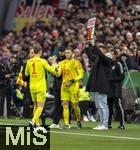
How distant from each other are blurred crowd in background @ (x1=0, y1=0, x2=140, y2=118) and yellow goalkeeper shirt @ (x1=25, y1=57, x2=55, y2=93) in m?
2.44

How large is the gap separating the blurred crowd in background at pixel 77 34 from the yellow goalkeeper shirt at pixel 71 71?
0.98 meters

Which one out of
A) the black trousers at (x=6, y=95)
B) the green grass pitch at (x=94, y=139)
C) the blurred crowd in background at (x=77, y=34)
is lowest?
the green grass pitch at (x=94, y=139)

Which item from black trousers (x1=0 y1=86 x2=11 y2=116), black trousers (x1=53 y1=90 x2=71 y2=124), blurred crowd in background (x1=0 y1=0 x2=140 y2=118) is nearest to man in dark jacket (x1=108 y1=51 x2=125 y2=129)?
blurred crowd in background (x1=0 y1=0 x2=140 y2=118)

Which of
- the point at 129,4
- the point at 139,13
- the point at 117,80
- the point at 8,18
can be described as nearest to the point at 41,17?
the point at 8,18

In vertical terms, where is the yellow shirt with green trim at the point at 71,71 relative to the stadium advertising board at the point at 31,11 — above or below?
below

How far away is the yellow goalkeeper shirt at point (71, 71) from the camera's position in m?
22.1

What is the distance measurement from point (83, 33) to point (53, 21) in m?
6.48

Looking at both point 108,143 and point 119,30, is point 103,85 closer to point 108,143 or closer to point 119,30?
point 108,143

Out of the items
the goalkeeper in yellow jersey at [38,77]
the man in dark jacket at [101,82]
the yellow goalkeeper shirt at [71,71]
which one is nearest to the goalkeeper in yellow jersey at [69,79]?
the yellow goalkeeper shirt at [71,71]

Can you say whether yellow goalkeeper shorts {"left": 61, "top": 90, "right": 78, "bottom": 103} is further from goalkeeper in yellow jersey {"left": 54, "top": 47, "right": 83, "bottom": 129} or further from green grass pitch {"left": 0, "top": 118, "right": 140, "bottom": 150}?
green grass pitch {"left": 0, "top": 118, "right": 140, "bottom": 150}

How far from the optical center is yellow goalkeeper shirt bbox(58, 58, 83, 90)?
22.1m

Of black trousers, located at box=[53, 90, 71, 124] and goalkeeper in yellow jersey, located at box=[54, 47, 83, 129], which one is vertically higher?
goalkeeper in yellow jersey, located at box=[54, 47, 83, 129]

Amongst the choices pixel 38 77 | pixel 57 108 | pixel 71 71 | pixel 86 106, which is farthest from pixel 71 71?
pixel 86 106

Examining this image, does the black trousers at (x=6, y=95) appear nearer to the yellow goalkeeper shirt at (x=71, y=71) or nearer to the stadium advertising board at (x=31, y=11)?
the yellow goalkeeper shirt at (x=71, y=71)
